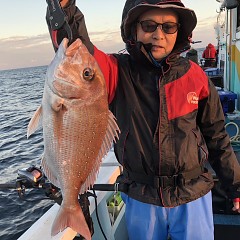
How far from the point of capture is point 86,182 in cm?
188

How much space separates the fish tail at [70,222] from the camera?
1.81m

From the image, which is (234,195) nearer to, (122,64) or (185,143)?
(185,143)

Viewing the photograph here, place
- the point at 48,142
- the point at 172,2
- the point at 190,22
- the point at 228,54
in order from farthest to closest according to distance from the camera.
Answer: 1. the point at 228,54
2. the point at 190,22
3. the point at 172,2
4. the point at 48,142

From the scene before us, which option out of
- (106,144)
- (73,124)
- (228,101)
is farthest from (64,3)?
(228,101)

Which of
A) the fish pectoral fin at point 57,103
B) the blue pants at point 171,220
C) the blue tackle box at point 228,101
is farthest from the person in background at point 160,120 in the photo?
the blue tackle box at point 228,101

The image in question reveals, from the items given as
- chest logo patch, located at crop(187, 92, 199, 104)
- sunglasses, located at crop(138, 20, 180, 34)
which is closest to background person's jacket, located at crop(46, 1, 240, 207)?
chest logo patch, located at crop(187, 92, 199, 104)

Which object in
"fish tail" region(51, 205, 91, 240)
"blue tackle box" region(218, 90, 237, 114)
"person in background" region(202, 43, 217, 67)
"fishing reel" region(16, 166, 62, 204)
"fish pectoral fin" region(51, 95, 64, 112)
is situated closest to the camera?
"fish pectoral fin" region(51, 95, 64, 112)

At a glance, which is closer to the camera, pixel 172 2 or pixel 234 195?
pixel 172 2

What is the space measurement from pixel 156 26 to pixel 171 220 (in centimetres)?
129

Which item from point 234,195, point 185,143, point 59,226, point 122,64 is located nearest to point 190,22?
point 122,64

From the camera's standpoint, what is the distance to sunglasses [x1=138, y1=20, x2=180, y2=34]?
7.04ft

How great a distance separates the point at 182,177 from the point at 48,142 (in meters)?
0.92

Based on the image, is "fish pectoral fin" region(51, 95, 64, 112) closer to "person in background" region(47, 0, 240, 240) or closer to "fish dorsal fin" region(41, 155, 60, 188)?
"fish dorsal fin" region(41, 155, 60, 188)

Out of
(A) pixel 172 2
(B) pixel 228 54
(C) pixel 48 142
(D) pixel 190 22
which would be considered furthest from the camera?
(B) pixel 228 54
